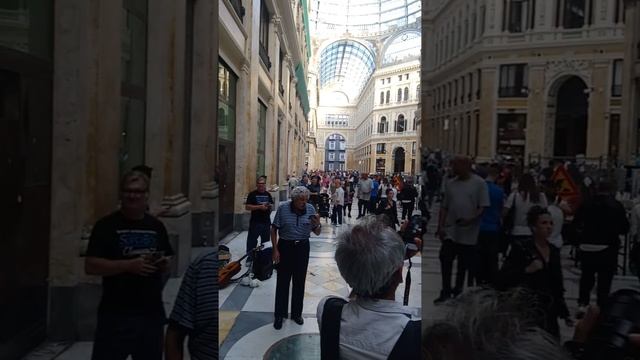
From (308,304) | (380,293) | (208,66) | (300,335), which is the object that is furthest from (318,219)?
(208,66)

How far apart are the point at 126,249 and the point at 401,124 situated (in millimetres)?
532

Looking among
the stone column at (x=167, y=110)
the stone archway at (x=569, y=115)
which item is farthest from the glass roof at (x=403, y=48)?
the stone column at (x=167, y=110)

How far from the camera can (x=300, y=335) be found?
96 centimetres

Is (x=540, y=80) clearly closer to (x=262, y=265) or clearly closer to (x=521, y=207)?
(x=521, y=207)

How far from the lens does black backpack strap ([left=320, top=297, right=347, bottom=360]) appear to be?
79 cm

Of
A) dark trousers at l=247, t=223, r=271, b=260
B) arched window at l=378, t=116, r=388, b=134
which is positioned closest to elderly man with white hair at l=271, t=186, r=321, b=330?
dark trousers at l=247, t=223, r=271, b=260

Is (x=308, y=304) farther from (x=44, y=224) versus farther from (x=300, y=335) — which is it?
(x=44, y=224)

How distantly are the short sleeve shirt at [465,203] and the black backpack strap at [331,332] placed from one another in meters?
0.33

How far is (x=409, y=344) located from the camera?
73cm

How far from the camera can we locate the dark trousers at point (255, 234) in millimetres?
1076

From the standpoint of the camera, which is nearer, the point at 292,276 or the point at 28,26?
the point at 28,26

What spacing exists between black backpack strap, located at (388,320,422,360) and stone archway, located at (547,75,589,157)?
0.35m

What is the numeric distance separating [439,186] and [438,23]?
0.97ft

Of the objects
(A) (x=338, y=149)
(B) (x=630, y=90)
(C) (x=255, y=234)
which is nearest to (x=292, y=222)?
(C) (x=255, y=234)
